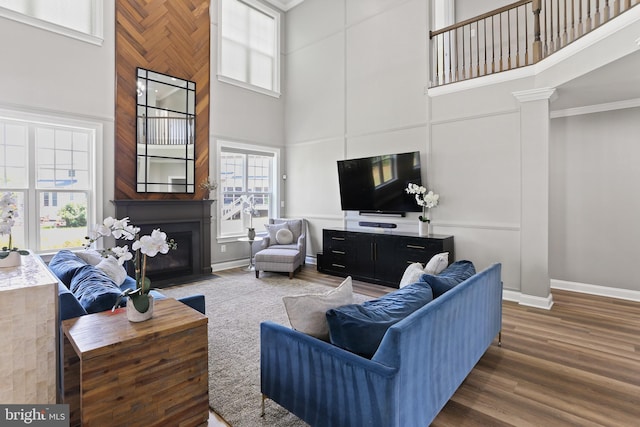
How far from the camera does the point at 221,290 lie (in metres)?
4.58

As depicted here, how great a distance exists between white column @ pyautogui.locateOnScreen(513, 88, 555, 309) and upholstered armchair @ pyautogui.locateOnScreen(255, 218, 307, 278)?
328 centimetres

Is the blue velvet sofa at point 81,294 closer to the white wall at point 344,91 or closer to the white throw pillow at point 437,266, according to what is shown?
the white throw pillow at point 437,266

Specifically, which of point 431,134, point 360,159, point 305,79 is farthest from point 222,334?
point 305,79

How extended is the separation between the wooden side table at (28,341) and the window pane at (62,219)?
9.93 ft

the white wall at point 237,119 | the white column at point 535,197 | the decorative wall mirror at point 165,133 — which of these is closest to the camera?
the white column at point 535,197

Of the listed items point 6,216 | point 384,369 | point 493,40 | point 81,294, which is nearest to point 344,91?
point 493,40

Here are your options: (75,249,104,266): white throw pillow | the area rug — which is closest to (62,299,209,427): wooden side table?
the area rug

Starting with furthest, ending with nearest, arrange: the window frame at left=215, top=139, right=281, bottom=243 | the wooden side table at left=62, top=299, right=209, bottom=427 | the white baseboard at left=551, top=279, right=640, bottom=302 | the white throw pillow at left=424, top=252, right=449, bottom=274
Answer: the window frame at left=215, top=139, right=281, bottom=243, the white baseboard at left=551, top=279, right=640, bottom=302, the white throw pillow at left=424, top=252, right=449, bottom=274, the wooden side table at left=62, top=299, right=209, bottom=427

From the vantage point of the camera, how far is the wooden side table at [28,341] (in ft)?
5.38

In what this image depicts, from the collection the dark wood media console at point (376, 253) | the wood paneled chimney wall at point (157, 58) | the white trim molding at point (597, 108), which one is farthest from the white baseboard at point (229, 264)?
the white trim molding at point (597, 108)

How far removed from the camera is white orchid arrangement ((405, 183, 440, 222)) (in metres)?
4.72

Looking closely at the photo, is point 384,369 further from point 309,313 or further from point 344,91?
point 344,91

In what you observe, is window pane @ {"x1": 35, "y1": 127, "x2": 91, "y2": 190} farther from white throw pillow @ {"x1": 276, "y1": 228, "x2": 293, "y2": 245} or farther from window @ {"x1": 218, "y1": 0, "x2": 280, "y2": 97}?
white throw pillow @ {"x1": 276, "y1": 228, "x2": 293, "y2": 245}

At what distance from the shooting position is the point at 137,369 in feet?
5.23
